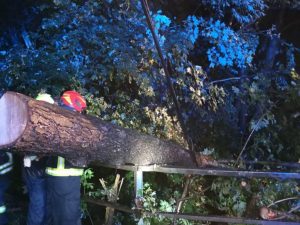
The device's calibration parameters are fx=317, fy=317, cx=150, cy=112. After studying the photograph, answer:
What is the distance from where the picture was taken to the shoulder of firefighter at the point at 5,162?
A: 3.50 meters

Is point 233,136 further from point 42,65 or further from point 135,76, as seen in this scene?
point 42,65

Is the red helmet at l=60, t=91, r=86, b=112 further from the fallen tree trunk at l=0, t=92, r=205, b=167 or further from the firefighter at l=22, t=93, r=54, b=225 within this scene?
the firefighter at l=22, t=93, r=54, b=225

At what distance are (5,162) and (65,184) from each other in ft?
3.27

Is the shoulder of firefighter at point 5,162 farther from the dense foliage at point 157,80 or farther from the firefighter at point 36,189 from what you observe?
the dense foliage at point 157,80

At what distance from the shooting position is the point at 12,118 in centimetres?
209

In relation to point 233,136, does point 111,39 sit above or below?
above

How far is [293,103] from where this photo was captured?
5906 mm

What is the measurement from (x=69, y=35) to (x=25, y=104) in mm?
3108

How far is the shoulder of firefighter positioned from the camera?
3501 millimetres

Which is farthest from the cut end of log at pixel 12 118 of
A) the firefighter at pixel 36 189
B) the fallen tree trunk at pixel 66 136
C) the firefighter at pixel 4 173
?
the firefighter at pixel 4 173

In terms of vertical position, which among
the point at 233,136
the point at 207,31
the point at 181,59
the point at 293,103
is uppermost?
the point at 207,31

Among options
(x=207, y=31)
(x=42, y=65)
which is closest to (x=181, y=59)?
(x=207, y=31)

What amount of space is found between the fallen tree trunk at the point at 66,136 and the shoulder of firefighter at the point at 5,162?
1.19 meters

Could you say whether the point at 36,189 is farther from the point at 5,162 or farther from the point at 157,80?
the point at 157,80
